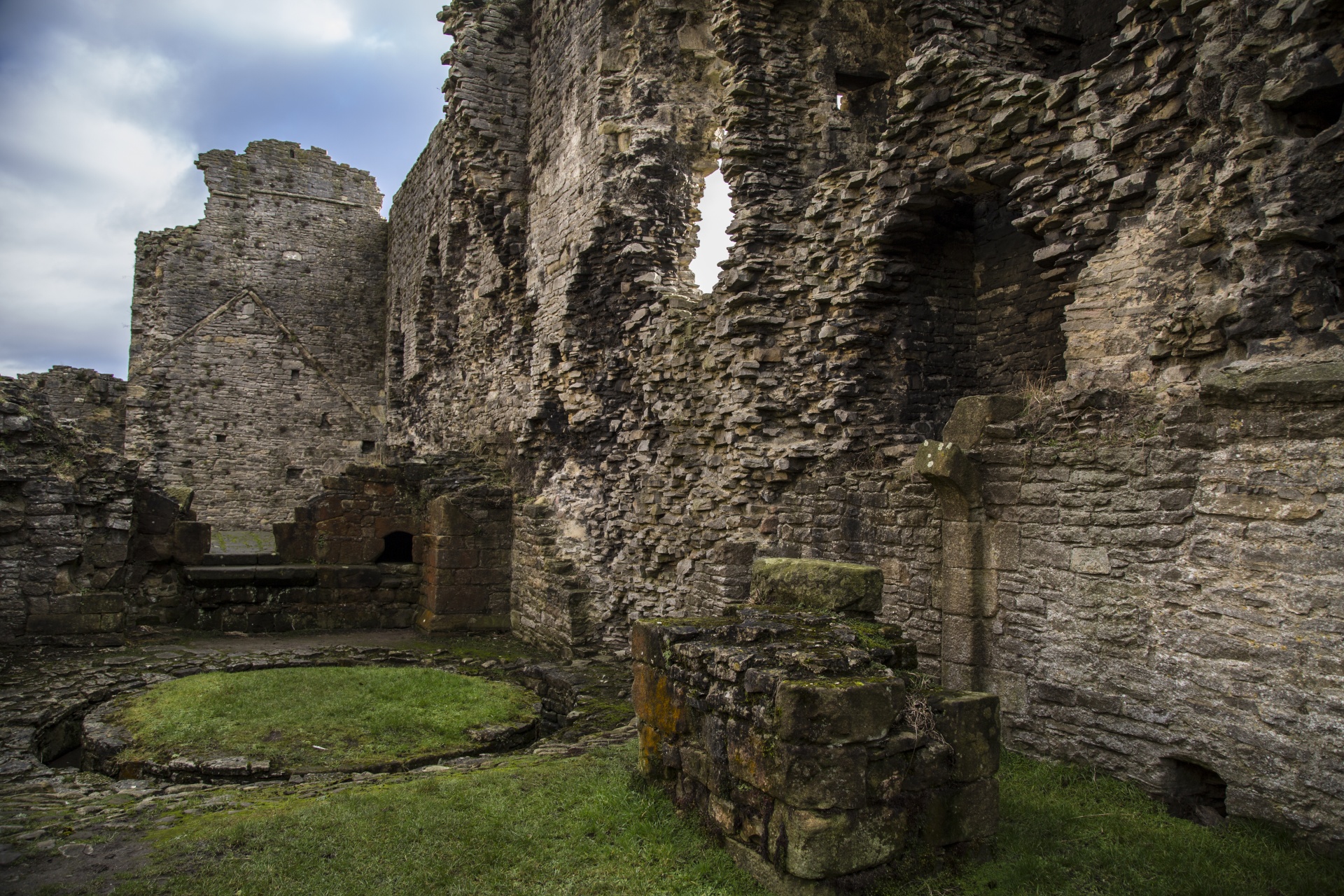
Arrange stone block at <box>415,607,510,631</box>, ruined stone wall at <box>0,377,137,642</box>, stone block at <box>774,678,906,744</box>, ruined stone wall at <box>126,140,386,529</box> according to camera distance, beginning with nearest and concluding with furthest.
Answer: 1. stone block at <box>774,678,906,744</box>
2. ruined stone wall at <box>0,377,137,642</box>
3. stone block at <box>415,607,510,631</box>
4. ruined stone wall at <box>126,140,386,529</box>

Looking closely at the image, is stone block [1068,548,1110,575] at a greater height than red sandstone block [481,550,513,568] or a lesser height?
greater

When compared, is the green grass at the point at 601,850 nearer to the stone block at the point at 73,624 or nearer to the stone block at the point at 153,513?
the stone block at the point at 73,624

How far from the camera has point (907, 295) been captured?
8117 mm

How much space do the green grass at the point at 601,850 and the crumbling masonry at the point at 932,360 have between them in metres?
0.42

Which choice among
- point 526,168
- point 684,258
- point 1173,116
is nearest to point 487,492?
point 684,258

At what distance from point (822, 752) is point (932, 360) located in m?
5.41

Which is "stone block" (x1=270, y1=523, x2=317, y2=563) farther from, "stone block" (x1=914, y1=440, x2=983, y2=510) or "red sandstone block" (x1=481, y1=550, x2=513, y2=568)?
"stone block" (x1=914, y1=440, x2=983, y2=510)

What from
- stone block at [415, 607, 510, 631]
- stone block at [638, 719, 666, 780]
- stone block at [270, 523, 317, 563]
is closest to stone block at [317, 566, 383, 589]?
stone block at [270, 523, 317, 563]

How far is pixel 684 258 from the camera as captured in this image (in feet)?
36.1

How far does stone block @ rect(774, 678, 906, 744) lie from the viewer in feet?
12.0

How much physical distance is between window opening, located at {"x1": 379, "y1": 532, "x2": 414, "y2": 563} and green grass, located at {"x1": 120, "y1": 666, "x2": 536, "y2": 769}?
4676mm

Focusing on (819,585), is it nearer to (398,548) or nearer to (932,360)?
(932,360)

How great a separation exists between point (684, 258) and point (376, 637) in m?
6.57

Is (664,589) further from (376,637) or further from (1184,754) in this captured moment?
(1184,754)
